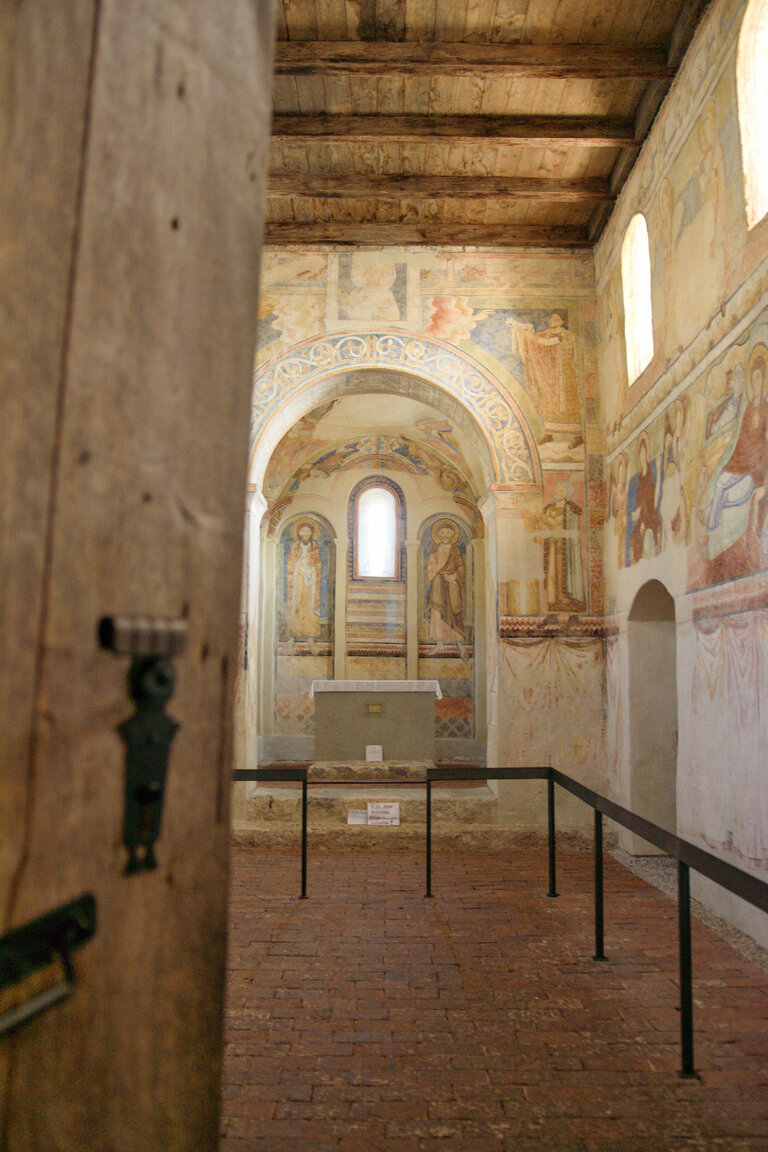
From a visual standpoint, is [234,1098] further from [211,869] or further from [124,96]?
[124,96]

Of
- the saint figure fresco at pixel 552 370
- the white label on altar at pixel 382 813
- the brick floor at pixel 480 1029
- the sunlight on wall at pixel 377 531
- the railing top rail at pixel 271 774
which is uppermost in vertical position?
the saint figure fresco at pixel 552 370

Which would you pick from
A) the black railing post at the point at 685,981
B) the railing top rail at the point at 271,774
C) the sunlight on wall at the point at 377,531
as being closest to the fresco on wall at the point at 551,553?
the railing top rail at the point at 271,774

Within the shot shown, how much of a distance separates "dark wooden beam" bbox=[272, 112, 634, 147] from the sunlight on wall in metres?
7.93

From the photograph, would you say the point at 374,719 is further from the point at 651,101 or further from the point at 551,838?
the point at 651,101

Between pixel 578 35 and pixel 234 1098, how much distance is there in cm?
840

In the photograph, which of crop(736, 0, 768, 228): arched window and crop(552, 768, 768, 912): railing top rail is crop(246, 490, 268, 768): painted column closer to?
crop(552, 768, 768, 912): railing top rail

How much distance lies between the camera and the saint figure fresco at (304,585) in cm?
1443

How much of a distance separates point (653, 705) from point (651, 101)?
6.03 m

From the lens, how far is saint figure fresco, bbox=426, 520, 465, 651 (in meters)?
14.6

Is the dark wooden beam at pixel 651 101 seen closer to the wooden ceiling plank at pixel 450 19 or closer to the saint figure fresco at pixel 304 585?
the wooden ceiling plank at pixel 450 19

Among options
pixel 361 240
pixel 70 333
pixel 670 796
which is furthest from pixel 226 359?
pixel 361 240

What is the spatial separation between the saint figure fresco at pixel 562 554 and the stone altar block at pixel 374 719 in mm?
2054

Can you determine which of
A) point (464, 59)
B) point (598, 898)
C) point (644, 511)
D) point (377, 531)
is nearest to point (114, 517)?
point (598, 898)

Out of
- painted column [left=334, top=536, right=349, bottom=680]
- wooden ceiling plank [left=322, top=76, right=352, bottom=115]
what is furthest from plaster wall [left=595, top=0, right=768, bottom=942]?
painted column [left=334, top=536, right=349, bottom=680]
